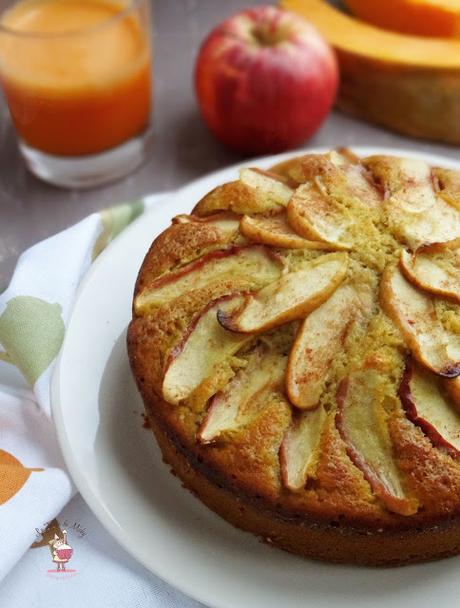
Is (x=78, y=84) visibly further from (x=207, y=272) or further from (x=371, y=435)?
(x=371, y=435)

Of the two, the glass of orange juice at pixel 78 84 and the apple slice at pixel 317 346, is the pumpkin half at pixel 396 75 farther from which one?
the apple slice at pixel 317 346

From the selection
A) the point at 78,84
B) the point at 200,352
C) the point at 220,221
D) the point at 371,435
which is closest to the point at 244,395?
the point at 200,352

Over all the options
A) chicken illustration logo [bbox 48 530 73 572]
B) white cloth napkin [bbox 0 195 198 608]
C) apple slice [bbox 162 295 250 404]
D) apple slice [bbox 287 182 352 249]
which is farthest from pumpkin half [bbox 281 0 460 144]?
chicken illustration logo [bbox 48 530 73 572]

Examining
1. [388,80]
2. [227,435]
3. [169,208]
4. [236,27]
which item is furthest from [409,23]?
[227,435]

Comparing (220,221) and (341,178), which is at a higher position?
(341,178)

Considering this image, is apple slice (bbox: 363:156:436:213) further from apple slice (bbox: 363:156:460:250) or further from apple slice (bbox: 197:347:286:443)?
apple slice (bbox: 197:347:286:443)
